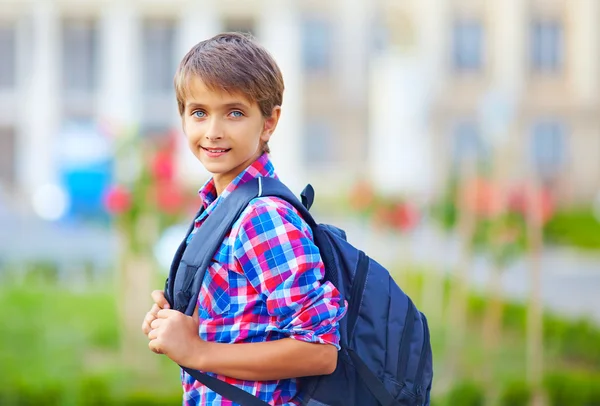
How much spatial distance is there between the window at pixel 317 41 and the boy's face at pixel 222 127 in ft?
93.2

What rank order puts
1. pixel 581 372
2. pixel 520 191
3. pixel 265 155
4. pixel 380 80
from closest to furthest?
pixel 265 155, pixel 581 372, pixel 520 191, pixel 380 80

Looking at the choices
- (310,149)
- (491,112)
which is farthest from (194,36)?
(491,112)

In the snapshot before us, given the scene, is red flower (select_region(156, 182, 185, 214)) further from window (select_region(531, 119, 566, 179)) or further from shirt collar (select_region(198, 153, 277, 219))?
window (select_region(531, 119, 566, 179))

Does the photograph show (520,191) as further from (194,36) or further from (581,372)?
(194,36)

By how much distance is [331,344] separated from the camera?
1.54 m

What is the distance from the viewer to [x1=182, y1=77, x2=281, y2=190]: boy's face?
Answer: 162 cm

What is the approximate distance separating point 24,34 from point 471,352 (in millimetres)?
25072

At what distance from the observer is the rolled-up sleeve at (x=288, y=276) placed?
4.98 ft

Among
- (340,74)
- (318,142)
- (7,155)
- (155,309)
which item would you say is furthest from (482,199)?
(7,155)

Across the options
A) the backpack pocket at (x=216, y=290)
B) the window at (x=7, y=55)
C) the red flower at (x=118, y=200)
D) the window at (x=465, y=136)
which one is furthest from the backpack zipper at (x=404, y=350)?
the window at (x=7, y=55)

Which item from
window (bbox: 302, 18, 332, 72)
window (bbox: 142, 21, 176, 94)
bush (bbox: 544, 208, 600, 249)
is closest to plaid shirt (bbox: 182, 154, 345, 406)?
bush (bbox: 544, 208, 600, 249)

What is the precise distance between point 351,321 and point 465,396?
11.3 ft

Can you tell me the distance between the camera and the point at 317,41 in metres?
29.9

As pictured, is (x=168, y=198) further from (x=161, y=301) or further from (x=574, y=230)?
(x=574, y=230)
